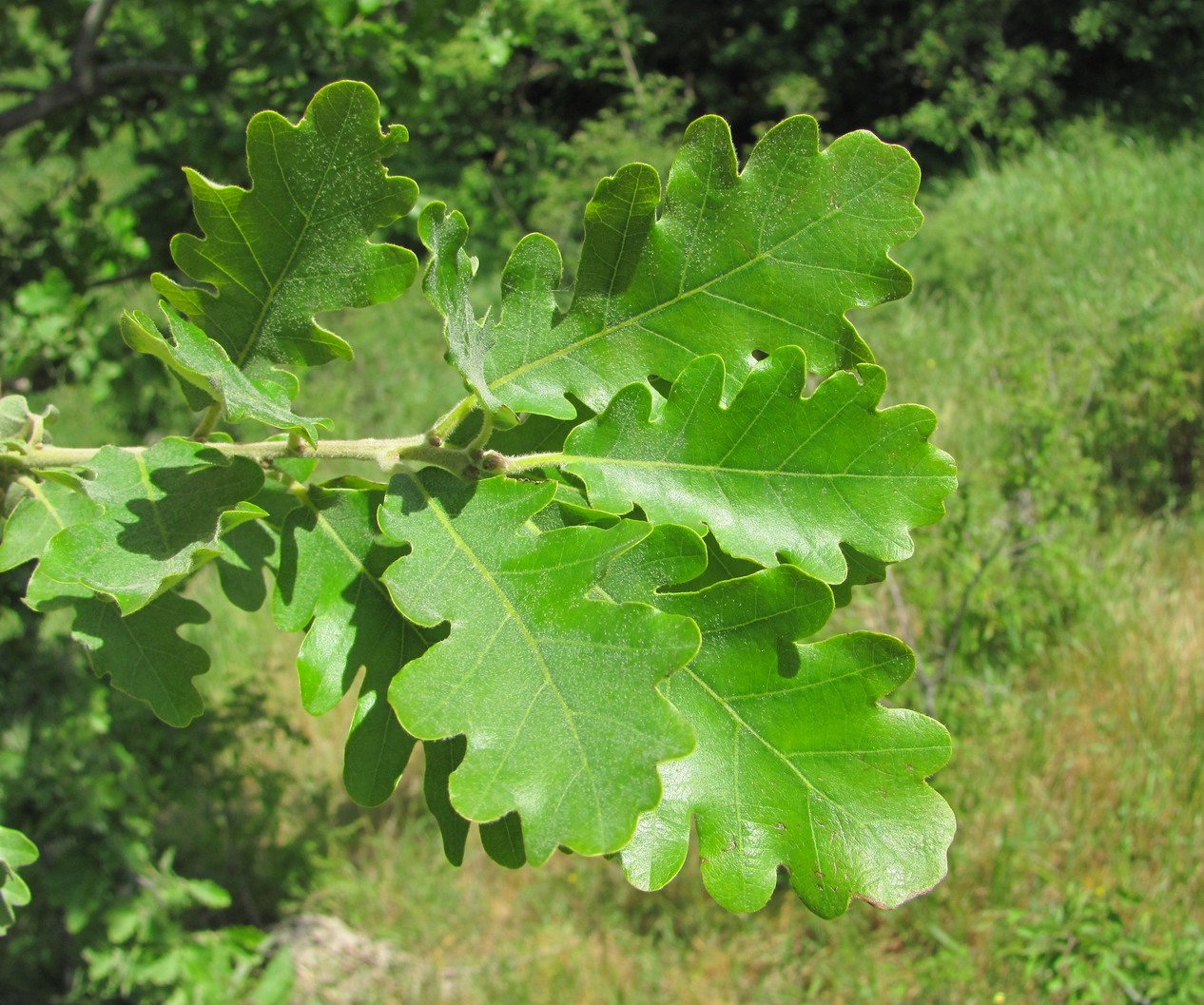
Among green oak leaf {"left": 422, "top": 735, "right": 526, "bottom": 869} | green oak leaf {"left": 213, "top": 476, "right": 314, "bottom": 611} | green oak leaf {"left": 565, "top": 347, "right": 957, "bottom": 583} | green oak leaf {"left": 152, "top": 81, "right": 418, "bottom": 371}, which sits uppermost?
green oak leaf {"left": 152, "top": 81, "right": 418, "bottom": 371}

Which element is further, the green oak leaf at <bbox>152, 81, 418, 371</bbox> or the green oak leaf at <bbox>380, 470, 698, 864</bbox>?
the green oak leaf at <bbox>152, 81, 418, 371</bbox>

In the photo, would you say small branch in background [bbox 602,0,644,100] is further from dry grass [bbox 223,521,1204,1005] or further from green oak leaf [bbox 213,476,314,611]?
green oak leaf [bbox 213,476,314,611]

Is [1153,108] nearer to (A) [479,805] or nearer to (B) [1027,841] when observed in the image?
(B) [1027,841]

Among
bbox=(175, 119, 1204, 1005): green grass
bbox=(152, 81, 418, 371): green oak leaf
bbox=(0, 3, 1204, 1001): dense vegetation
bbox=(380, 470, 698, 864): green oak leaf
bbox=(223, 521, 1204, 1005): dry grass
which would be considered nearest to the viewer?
bbox=(380, 470, 698, 864): green oak leaf

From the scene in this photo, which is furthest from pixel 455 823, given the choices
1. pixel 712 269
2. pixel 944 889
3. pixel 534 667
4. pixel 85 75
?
pixel 944 889

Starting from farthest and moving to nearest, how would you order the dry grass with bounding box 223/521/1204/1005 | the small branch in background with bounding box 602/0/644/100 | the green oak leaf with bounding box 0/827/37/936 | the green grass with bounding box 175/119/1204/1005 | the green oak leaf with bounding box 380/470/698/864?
Answer: the small branch in background with bounding box 602/0/644/100 → the dry grass with bounding box 223/521/1204/1005 → the green grass with bounding box 175/119/1204/1005 → the green oak leaf with bounding box 0/827/37/936 → the green oak leaf with bounding box 380/470/698/864

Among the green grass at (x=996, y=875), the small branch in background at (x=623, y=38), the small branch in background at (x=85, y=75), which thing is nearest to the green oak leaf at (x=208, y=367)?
the small branch in background at (x=85, y=75)

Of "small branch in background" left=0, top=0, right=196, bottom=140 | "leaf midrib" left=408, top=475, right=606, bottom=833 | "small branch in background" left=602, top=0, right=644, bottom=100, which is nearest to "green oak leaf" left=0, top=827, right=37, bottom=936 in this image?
"leaf midrib" left=408, top=475, right=606, bottom=833
